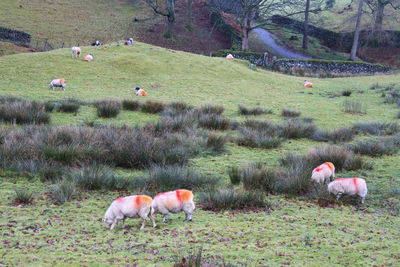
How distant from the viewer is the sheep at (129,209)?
4.00m

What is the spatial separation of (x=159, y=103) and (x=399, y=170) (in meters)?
8.29

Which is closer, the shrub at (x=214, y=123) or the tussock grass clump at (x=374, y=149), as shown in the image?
the tussock grass clump at (x=374, y=149)

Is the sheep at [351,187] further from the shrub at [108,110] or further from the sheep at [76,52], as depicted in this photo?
the sheep at [76,52]

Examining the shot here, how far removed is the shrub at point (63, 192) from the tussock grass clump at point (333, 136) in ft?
23.4

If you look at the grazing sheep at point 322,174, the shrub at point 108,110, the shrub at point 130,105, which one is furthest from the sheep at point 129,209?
the shrub at point 130,105

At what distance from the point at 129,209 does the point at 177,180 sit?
1.74 meters

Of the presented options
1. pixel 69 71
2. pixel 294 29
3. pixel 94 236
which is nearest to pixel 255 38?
pixel 294 29

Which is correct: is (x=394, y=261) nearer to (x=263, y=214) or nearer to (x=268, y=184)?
(x=263, y=214)

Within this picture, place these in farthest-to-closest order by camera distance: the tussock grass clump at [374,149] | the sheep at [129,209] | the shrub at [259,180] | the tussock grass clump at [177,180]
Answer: the tussock grass clump at [374,149], the shrub at [259,180], the tussock grass clump at [177,180], the sheep at [129,209]

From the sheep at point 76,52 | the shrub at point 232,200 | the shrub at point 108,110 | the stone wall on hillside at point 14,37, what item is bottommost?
the shrub at point 232,200

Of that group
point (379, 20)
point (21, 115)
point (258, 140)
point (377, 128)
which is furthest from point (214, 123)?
point (379, 20)

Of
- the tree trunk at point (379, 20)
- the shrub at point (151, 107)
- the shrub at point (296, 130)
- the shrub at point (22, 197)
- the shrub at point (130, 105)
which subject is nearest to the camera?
the shrub at point (22, 197)

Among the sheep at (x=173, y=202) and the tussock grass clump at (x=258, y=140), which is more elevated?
the tussock grass clump at (x=258, y=140)

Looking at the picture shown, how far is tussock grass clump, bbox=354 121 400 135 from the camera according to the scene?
10906mm
